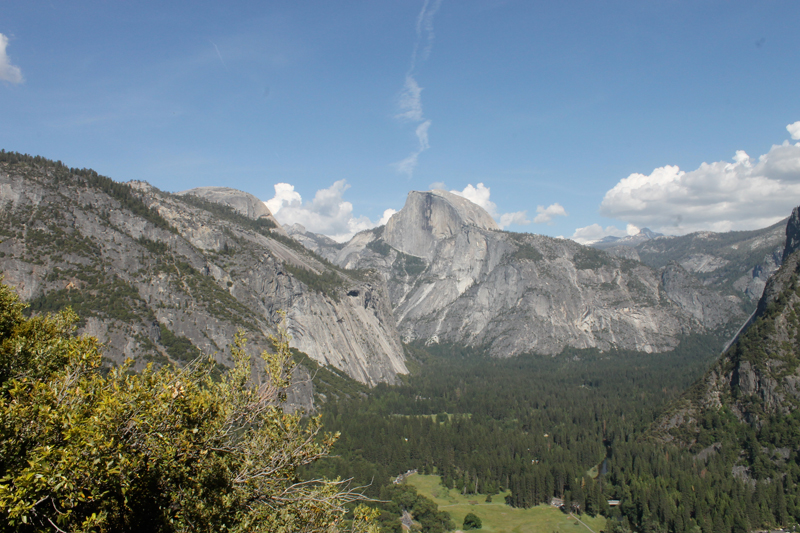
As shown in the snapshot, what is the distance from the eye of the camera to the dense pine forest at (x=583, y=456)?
243ft

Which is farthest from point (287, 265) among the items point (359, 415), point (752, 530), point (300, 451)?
point (300, 451)

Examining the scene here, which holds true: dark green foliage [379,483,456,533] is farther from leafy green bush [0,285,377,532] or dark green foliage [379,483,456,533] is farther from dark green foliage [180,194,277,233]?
dark green foliage [180,194,277,233]

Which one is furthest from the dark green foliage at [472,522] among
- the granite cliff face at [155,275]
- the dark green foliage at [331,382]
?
the dark green foliage at [331,382]

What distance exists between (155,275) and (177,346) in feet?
61.9

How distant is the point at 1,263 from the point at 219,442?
299 ft

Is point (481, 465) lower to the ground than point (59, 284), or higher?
lower

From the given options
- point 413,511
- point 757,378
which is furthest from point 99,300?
point 757,378

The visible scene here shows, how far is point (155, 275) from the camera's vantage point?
340 feet

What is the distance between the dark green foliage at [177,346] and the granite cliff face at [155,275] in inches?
8.7

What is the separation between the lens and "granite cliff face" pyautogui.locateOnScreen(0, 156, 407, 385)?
85250 mm

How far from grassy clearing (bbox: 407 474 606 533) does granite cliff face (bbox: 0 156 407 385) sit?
4773cm

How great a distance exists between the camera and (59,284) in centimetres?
8419

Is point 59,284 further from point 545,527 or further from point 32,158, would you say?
point 545,527

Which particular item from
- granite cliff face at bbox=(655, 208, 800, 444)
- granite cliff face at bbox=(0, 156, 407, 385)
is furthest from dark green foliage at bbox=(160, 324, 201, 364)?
granite cliff face at bbox=(655, 208, 800, 444)
